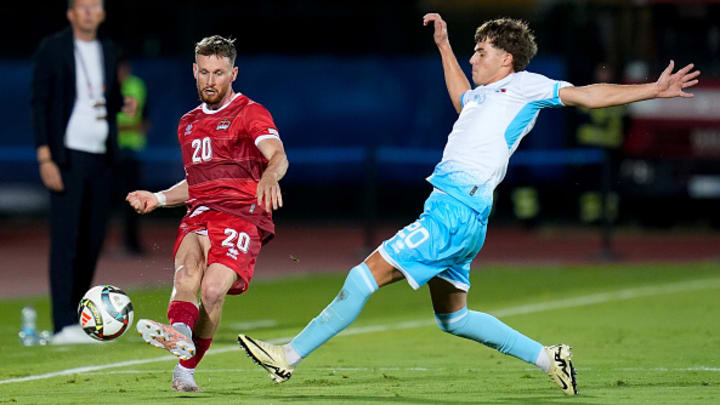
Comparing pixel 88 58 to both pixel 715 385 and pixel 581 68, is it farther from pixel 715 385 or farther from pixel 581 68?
pixel 581 68

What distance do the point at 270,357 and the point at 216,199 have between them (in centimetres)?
100

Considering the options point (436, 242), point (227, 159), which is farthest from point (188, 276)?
point (436, 242)

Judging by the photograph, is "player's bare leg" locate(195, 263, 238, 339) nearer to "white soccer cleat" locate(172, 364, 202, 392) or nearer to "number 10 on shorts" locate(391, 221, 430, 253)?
"white soccer cleat" locate(172, 364, 202, 392)

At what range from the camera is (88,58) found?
11211mm

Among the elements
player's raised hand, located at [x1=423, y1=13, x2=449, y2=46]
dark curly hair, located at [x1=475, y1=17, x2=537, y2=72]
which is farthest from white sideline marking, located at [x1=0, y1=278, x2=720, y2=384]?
player's raised hand, located at [x1=423, y1=13, x2=449, y2=46]

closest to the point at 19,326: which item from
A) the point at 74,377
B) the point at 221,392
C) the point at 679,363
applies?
the point at 74,377

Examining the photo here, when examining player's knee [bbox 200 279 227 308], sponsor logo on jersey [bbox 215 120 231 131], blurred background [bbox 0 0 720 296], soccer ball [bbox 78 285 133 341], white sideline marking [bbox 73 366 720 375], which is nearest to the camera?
player's knee [bbox 200 279 227 308]

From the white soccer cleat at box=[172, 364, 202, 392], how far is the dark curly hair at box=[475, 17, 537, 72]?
2462 mm

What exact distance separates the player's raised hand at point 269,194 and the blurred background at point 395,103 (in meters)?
13.9

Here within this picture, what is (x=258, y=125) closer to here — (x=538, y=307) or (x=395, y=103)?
(x=538, y=307)

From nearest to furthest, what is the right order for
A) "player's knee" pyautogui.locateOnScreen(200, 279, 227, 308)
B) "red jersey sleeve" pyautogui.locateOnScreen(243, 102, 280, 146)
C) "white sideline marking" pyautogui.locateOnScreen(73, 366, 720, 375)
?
"player's knee" pyautogui.locateOnScreen(200, 279, 227, 308) < "red jersey sleeve" pyautogui.locateOnScreen(243, 102, 280, 146) < "white sideline marking" pyautogui.locateOnScreen(73, 366, 720, 375)

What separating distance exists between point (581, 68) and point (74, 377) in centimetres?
1574

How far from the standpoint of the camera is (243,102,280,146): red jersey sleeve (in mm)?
8062

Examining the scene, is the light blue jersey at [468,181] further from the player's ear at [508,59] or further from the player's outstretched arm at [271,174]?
the player's outstretched arm at [271,174]
